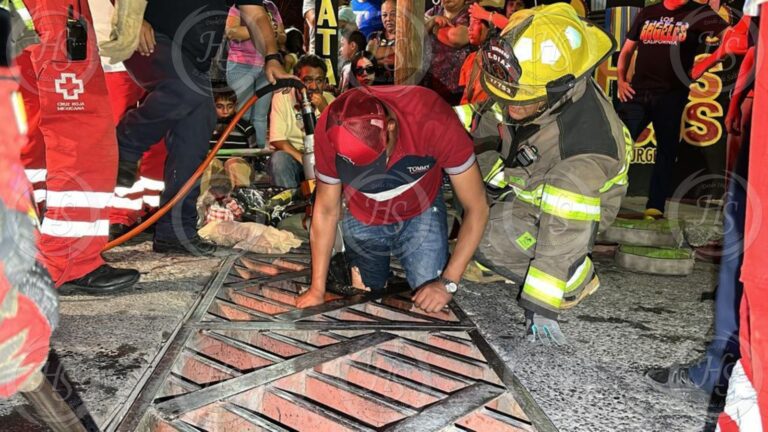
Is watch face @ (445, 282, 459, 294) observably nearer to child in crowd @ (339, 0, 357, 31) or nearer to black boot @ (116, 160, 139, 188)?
black boot @ (116, 160, 139, 188)

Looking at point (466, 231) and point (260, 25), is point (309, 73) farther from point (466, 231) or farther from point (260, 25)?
point (466, 231)

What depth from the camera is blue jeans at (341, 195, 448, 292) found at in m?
2.66

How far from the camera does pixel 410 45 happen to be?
5129 mm

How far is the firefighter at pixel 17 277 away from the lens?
77 cm

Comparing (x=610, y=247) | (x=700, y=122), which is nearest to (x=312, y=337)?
(x=610, y=247)

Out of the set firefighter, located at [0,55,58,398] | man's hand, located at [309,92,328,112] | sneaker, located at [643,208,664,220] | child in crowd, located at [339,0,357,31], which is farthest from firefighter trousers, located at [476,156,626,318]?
child in crowd, located at [339,0,357,31]

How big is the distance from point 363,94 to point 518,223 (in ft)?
3.36

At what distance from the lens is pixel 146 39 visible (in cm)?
282

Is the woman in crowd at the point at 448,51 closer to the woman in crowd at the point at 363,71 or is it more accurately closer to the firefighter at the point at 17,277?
the woman in crowd at the point at 363,71

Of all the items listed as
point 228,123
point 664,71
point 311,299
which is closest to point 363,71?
point 228,123

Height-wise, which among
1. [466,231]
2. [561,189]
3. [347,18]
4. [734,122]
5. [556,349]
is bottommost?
[556,349]

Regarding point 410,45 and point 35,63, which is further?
point 410,45

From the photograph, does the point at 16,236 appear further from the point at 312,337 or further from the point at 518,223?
the point at 518,223

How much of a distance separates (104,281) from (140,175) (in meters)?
1.31
